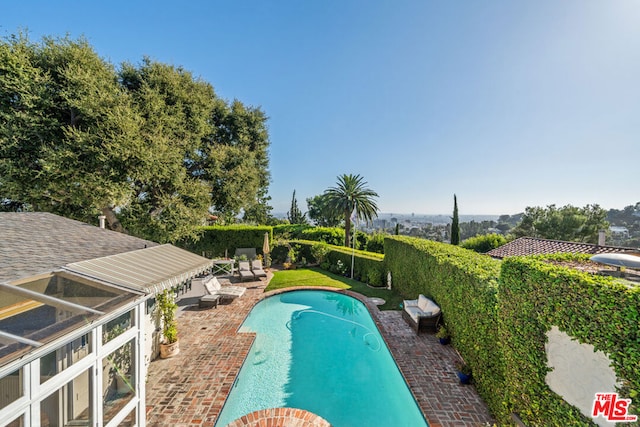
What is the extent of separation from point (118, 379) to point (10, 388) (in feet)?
7.04

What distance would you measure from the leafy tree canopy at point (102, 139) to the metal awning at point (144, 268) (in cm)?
749

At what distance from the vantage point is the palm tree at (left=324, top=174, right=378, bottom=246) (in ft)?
89.6

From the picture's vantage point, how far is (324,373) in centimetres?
788

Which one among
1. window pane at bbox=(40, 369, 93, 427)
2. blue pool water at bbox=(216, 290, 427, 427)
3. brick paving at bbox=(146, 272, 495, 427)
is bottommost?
blue pool water at bbox=(216, 290, 427, 427)

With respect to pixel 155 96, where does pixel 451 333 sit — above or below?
below

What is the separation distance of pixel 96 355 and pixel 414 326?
9.91 meters

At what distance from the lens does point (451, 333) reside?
8.80 meters

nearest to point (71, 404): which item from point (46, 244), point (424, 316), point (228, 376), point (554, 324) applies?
point (228, 376)

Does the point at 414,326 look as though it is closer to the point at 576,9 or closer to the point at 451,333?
the point at 451,333

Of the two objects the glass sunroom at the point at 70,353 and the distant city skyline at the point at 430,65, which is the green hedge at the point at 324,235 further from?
the glass sunroom at the point at 70,353

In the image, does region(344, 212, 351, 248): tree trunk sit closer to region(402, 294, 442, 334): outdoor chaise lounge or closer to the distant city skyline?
the distant city skyline

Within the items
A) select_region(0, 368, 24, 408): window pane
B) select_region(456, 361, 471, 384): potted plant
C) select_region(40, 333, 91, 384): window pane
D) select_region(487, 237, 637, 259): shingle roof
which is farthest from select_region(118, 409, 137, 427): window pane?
select_region(487, 237, 637, 259): shingle roof

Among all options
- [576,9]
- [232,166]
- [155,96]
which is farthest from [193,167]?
[576,9]

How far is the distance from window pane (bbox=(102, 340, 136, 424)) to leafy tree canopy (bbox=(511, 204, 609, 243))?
52.5 metres
